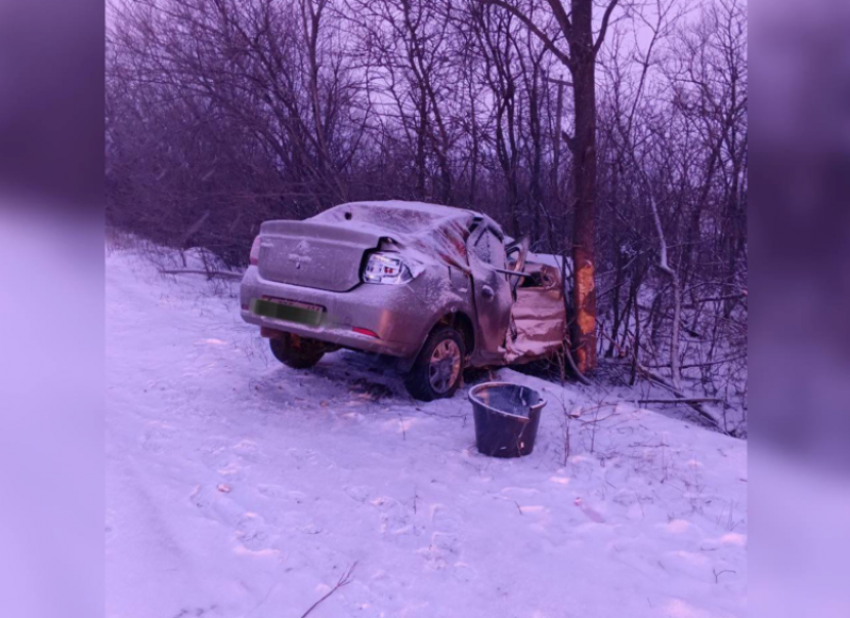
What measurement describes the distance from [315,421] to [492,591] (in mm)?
2261

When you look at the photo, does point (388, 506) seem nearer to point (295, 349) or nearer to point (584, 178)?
point (295, 349)

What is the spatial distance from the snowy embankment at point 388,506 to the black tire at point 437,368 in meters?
0.13

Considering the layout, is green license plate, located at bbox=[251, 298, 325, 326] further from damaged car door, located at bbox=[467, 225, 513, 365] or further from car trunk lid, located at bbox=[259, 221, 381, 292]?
damaged car door, located at bbox=[467, 225, 513, 365]

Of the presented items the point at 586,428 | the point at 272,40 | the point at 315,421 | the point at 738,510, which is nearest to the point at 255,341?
the point at 315,421

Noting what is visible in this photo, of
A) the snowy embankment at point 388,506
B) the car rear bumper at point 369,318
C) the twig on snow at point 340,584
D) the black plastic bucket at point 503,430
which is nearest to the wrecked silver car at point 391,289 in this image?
the car rear bumper at point 369,318

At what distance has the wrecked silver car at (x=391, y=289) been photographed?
4781mm

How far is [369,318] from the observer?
4.69 m

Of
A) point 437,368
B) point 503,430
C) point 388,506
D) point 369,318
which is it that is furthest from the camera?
point 437,368

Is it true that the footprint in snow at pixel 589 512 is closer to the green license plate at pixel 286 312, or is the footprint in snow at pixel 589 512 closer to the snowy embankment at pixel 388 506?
the snowy embankment at pixel 388 506

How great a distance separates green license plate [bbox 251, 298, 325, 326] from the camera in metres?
4.89

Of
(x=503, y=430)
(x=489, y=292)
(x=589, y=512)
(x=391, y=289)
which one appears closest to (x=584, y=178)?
(x=489, y=292)

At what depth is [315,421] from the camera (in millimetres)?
4723

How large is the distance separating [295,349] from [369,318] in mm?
1345

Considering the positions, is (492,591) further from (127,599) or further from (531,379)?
(531,379)
